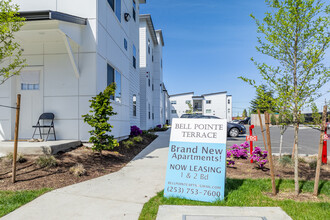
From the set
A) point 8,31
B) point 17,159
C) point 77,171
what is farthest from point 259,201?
point 8,31

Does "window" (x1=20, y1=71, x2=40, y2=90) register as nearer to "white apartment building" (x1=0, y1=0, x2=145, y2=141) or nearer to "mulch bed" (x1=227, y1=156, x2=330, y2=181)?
"white apartment building" (x1=0, y1=0, x2=145, y2=141)

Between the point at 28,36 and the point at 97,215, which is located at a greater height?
→ the point at 28,36

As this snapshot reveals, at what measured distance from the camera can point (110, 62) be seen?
345 inches

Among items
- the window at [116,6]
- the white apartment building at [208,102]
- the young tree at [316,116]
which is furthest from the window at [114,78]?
the white apartment building at [208,102]

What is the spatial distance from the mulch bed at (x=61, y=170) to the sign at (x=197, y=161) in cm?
209

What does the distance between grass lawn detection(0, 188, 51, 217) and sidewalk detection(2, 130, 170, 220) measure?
4.1 inches

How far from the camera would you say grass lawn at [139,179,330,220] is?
124 inches

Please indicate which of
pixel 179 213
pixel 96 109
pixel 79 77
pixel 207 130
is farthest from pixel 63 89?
pixel 179 213

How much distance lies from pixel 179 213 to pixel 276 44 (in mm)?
3390

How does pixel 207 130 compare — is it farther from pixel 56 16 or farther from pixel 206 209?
pixel 56 16

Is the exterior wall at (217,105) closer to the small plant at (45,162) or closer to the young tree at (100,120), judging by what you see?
the young tree at (100,120)

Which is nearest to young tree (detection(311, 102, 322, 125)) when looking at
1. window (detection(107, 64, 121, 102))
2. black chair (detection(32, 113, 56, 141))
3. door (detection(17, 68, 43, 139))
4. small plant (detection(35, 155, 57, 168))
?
small plant (detection(35, 155, 57, 168))

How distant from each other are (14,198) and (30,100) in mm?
4788

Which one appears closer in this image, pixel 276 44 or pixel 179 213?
pixel 179 213
